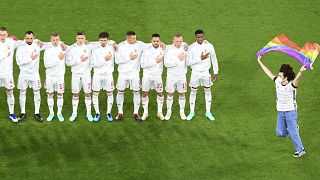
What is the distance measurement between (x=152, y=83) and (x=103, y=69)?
1510 mm

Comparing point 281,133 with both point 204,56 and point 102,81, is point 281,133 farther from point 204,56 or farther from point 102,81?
point 102,81

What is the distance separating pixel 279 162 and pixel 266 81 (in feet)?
17.5

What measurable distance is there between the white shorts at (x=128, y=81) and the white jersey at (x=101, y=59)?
47cm

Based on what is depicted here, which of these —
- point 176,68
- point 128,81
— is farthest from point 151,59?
point 128,81

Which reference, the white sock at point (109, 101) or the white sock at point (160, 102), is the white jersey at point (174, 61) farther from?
the white sock at point (109, 101)

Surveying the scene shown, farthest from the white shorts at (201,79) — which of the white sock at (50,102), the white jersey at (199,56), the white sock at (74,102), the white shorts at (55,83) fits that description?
the white sock at (50,102)

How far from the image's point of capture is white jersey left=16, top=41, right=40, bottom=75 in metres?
26.0

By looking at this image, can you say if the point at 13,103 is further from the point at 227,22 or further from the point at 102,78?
the point at 227,22

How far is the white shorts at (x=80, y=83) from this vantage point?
86.3 feet

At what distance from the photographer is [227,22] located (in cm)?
3225

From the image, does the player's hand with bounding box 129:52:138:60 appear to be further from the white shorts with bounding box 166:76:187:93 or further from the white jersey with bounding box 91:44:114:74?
the white shorts with bounding box 166:76:187:93

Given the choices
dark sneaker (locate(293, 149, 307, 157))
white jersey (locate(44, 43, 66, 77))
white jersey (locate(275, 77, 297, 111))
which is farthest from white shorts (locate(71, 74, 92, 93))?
dark sneaker (locate(293, 149, 307, 157))

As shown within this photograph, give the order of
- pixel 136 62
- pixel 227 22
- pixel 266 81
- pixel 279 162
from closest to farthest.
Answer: pixel 279 162 < pixel 136 62 < pixel 266 81 < pixel 227 22

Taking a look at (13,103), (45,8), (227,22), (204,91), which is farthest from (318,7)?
(13,103)
